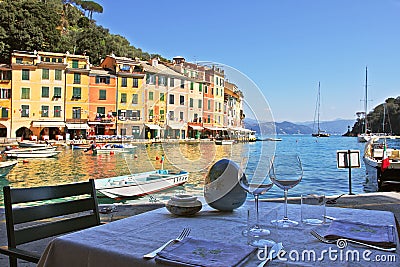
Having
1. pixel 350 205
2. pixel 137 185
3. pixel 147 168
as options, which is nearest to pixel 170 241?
pixel 147 168

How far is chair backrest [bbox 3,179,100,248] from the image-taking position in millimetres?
975

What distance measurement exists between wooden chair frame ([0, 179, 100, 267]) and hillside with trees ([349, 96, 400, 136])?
37.7m

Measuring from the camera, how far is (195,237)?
783 mm

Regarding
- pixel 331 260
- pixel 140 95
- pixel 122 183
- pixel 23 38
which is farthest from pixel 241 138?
pixel 23 38

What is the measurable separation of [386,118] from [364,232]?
4111 centimetres

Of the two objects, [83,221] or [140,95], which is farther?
[140,95]

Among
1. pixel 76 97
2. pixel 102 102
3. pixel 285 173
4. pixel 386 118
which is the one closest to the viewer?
pixel 285 173

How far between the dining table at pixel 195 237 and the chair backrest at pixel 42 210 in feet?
0.93

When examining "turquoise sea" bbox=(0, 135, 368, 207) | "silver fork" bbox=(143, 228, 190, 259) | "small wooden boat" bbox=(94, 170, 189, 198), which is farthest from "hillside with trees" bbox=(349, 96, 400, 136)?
"silver fork" bbox=(143, 228, 190, 259)

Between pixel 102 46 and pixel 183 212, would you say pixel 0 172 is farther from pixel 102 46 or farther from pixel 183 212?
pixel 102 46

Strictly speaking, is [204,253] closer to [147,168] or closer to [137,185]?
[147,168]

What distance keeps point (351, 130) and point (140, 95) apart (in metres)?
56.5

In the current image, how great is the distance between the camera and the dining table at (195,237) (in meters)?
0.65

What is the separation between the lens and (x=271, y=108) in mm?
1312
